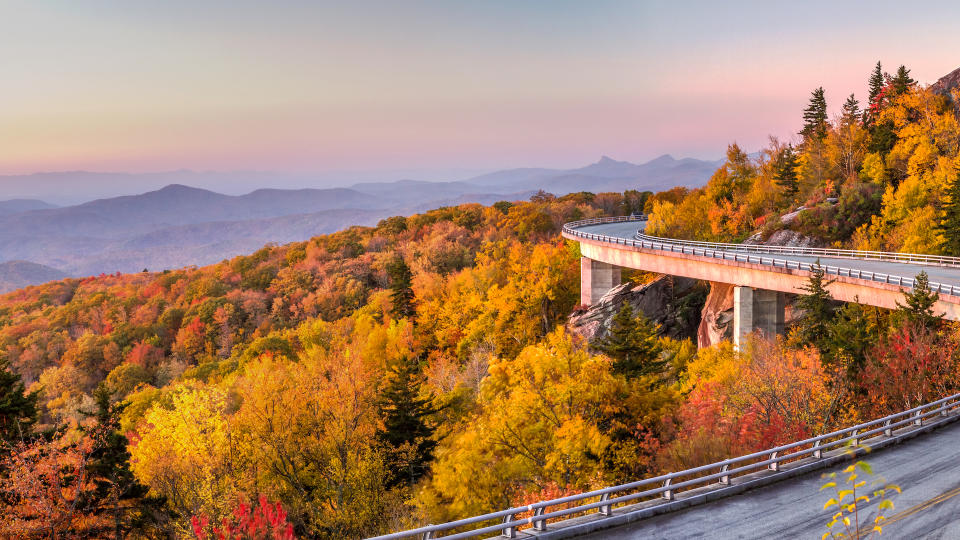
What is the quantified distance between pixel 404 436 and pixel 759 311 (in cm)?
3180

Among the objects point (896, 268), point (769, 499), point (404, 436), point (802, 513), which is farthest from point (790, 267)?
point (802, 513)

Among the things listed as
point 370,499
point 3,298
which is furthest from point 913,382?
point 3,298

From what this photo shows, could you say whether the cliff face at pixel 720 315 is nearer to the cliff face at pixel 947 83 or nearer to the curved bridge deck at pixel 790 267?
the curved bridge deck at pixel 790 267

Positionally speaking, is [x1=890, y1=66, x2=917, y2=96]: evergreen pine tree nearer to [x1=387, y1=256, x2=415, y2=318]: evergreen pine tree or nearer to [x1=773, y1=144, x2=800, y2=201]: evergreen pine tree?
[x1=773, y1=144, x2=800, y2=201]: evergreen pine tree

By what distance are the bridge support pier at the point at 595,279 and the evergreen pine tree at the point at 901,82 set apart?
4100cm

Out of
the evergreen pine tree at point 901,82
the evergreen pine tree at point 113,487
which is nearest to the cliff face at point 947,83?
the evergreen pine tree at point 901,82

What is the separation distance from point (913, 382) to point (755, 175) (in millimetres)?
69672

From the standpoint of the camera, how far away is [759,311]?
52.8 metres

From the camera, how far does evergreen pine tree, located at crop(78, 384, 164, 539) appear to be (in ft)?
91.8

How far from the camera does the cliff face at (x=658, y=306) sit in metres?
63.9

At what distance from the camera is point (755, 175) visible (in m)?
92.7

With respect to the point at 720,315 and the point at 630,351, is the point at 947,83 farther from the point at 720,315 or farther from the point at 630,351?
the point at 630,351

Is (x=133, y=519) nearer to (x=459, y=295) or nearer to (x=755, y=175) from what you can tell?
(x=459, y=295)

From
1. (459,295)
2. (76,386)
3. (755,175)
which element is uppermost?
(755,175)
